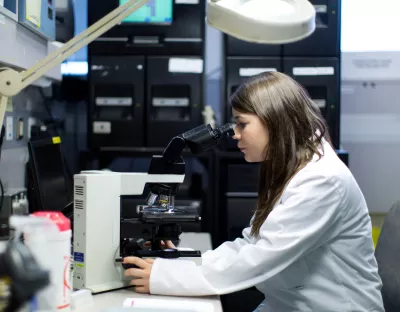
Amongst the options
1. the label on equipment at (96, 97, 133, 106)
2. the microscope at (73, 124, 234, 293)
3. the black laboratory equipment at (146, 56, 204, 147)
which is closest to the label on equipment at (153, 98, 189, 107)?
the black laboratory equipment at (146, 56, 204, 147)

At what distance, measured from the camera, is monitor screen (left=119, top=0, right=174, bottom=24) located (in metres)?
2.45

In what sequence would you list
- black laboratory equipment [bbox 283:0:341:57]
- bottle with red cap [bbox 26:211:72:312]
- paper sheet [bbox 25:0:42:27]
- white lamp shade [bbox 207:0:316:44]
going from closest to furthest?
bottle with red cap [bbox 26:211:72:312], white lamp shade [bbox 207:0:316:44], paper sheet [bbox 25:0:42:27], black laboratory equipment [bbox 283:0:341:57]

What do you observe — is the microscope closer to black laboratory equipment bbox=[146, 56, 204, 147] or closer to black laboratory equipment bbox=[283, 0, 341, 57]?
black laboratory equipment bbox=[146, 56, 204, 147]

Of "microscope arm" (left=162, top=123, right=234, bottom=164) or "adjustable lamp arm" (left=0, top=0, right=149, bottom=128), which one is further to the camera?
"microscope arm" (left=162, top=123, right=234, bottom=164)

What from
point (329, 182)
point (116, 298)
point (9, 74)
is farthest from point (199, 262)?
point (9, 74)

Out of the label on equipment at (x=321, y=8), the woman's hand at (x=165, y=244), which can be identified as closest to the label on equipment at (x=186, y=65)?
the label on equipment at (x=321, y=8)

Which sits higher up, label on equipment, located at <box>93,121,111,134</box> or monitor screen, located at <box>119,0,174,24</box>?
monitor screen, located at <box>119,0,174,24</box>

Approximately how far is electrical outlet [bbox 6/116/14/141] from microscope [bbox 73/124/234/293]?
878 mm

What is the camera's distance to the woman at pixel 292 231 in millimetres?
1255

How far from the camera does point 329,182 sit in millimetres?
1289

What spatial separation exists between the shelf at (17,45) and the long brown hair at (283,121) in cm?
70

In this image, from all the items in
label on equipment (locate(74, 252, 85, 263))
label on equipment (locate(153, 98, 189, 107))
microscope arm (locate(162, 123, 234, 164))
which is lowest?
label on equipment (locate(74, 252, 85, 263))

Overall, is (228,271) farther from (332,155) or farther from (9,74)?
(9,74)

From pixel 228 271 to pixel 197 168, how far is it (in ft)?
5.66
